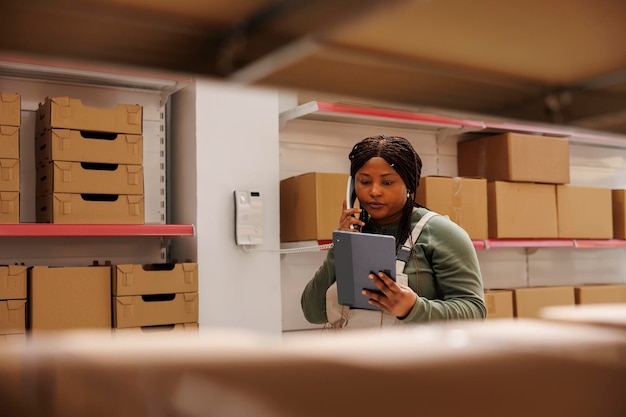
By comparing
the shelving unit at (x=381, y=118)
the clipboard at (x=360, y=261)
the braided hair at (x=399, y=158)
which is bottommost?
the clipboard at (x=360, y=261)

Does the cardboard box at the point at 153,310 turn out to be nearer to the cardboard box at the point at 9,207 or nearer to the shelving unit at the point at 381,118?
the cardboard box at the point at 9,207

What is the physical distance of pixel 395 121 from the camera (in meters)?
4.03

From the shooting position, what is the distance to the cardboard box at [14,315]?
2590mm

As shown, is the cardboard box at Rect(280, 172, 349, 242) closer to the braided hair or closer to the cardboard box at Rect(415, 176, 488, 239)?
the cardboard box at Rect(415, 176, 488, 239)

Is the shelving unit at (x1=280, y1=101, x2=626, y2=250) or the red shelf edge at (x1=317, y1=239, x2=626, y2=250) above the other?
→ the shelving unit at (x1=280, y1=101, x2=626, y2=250)

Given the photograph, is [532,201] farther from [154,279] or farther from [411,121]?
[154,279]

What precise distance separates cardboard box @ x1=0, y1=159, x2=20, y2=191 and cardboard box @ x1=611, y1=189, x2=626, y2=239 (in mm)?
3677

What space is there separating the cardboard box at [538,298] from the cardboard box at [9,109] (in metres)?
2.77

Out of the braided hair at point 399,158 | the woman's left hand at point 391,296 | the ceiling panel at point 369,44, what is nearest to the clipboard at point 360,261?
the woman's left hand at point 391,296

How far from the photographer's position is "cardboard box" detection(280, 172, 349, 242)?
325cm

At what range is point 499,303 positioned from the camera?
3.92 m

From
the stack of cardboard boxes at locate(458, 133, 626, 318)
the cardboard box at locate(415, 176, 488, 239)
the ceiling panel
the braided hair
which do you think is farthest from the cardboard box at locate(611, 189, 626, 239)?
the ceiling panel

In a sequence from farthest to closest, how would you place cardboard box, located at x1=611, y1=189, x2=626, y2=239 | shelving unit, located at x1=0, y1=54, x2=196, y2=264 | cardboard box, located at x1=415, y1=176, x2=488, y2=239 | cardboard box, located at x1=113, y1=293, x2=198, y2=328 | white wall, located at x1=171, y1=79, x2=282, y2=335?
cardboard box, located at x1=611, y1=189, x2=626, y2=239 → cardboard box, located at x1=415, y1=176, x2=488, y2=239 → white wall, located at x1=171, y1=79, x2=282, y2=335 → shelving unit, located at x1=0, y1=54, x2=196, y2=264 → cardboard box, located at x1=113, y1=293, x2=198, y2=328

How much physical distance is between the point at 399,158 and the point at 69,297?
157cm
